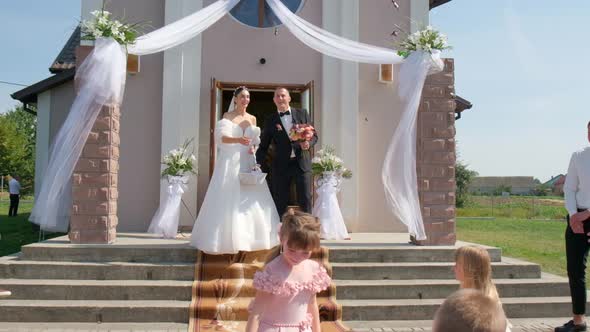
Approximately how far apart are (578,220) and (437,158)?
2625 mm

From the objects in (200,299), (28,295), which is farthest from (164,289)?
(28,295)

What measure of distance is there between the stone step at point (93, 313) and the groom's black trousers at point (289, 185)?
1953 mm

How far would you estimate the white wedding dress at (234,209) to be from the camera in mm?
6301

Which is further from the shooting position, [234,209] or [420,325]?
[234,209]

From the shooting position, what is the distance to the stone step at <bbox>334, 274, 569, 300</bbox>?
242 inches

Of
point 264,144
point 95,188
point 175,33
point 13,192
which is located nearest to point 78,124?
point 95,188

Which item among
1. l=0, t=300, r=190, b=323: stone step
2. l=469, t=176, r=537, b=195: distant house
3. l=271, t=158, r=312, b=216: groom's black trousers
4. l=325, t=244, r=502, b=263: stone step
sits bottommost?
l=0, t=300, r=190, b=323: stone step

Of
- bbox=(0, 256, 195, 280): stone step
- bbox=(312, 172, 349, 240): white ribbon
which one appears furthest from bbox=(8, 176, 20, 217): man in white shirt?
bbox=(312, 172, 349, 240): white ribbon

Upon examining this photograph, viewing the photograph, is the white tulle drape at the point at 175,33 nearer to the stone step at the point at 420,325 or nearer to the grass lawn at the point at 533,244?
the stone step at the point at 420,325

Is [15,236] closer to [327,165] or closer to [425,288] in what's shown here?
[327,165]

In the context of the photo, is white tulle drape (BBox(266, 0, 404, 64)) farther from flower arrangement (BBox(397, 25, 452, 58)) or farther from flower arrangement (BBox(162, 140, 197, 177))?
flower arrangement (BBox(162, 140, 197, 177))

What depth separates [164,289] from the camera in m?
5.92

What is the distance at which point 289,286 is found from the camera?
3.06m

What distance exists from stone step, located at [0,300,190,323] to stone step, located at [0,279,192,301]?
11.6 inches
